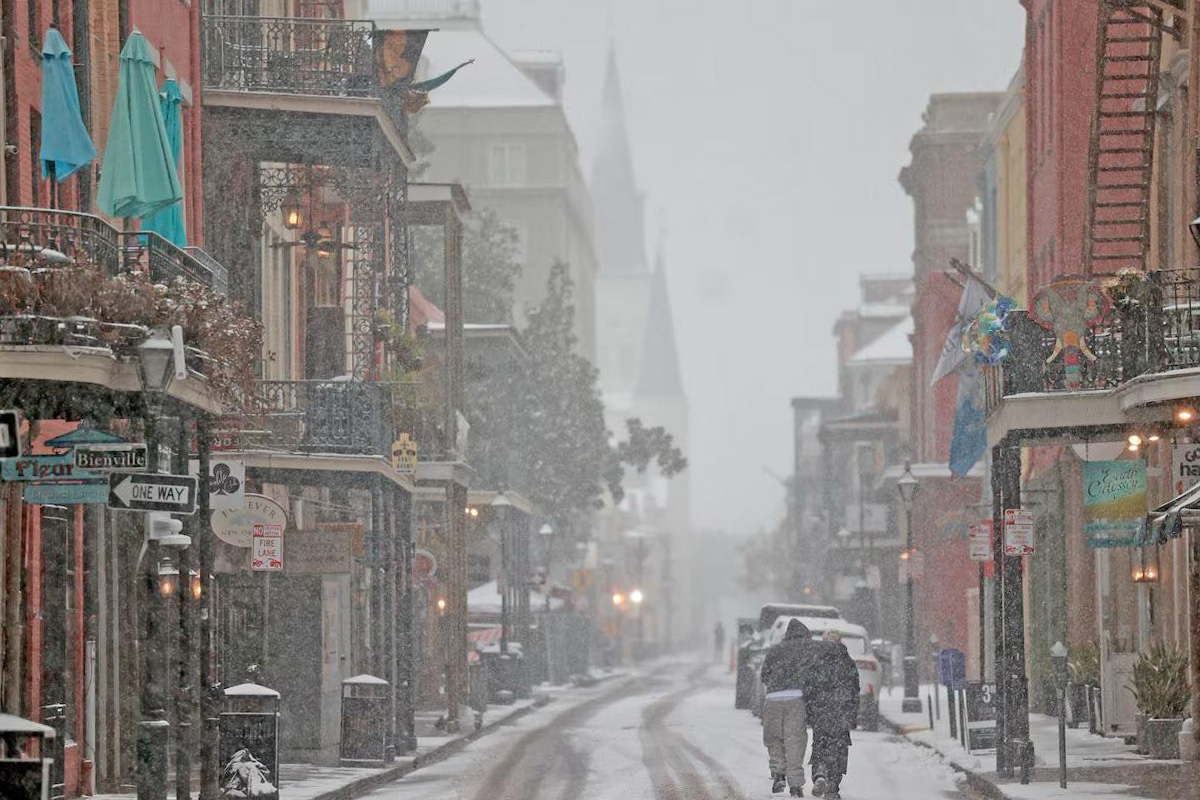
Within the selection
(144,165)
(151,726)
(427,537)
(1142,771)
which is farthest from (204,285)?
(427,537)

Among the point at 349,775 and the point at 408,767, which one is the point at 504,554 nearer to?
the point at 408,767

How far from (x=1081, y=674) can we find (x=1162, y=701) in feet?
25.6

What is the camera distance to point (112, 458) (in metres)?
18.1

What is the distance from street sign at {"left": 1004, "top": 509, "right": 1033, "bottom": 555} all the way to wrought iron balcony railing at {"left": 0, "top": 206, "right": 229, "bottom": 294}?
832 cm

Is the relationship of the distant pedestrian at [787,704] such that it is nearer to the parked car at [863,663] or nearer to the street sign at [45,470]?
the street sign at [45,470]

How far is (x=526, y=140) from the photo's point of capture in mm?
110562

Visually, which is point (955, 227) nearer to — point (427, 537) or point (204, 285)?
point (427, 537)

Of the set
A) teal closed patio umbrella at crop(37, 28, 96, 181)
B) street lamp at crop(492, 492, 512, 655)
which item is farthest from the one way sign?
street lamp at crop(492, 492, 512, 655)

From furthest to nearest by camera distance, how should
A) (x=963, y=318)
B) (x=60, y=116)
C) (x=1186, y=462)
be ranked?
(x=963, y=318) → (x=1186, y=462) → (x=60, y=116)

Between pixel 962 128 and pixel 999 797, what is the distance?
1870 inches

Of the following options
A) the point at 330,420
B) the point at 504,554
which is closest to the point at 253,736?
the point at 330,420

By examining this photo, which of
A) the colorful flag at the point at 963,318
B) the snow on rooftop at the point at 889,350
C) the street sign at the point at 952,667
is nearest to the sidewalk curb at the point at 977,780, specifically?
the street sign at the point at 952,667

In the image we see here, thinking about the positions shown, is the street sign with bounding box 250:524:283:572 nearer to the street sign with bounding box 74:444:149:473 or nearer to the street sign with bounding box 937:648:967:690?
the street sign with bounding box 74:444:149:473

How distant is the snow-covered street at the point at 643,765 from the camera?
76.2 ft
